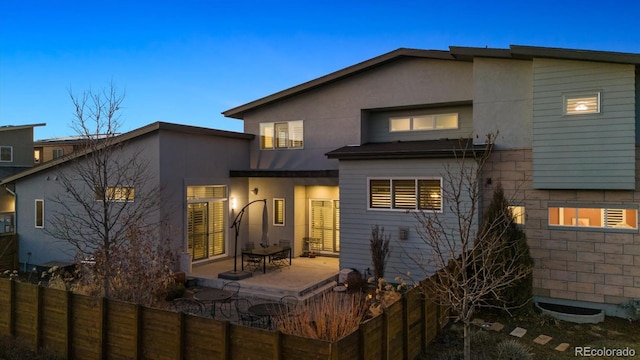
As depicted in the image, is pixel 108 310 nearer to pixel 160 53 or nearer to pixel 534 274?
pixel 534 274

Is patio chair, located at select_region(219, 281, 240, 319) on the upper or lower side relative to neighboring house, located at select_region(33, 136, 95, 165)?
lower

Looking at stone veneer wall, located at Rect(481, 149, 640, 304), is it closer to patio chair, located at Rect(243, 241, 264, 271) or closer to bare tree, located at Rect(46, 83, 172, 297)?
patio chair, located at Rect(243, 241, 264, 271)

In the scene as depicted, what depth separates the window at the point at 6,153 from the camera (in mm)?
25219

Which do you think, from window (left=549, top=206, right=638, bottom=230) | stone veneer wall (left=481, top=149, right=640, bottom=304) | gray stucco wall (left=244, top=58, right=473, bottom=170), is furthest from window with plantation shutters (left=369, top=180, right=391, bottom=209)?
window (left=549, top=206, right=638, bottom=230)

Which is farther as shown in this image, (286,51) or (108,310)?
(286,51)

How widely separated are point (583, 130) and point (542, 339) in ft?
16.1

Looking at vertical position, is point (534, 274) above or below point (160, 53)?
below

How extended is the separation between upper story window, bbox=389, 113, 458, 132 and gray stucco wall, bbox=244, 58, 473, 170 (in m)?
0.64

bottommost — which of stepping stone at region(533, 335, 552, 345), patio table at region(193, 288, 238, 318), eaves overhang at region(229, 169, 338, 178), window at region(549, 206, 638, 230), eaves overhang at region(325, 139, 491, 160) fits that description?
stepping stone at region(533, 335, 552, 345)

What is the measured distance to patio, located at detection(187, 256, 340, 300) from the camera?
1138 centimetres

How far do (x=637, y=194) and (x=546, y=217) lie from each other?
1.94 meters

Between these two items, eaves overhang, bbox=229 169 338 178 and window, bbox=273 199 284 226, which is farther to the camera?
window, bbox=273 199 284 226

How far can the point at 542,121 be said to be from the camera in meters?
10.2

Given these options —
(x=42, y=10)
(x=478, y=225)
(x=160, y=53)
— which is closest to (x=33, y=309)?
(x=478, y=225)
